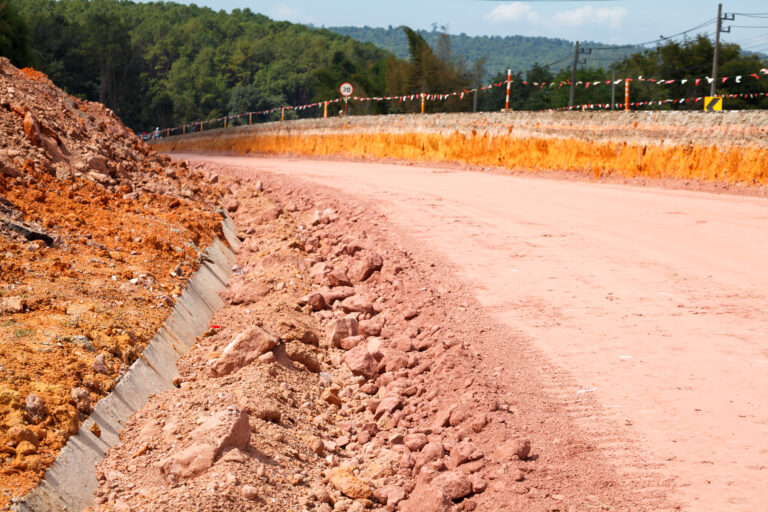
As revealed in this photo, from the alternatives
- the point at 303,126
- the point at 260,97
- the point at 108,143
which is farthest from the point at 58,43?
the point at 108,143

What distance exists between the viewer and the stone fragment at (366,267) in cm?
802

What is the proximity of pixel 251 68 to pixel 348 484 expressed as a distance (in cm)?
9285

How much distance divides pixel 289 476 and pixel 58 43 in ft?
220

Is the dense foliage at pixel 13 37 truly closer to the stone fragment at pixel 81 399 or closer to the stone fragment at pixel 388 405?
the stone fragment at pixel 81 399

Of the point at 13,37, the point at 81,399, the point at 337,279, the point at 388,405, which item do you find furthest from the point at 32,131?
the point at 13,37

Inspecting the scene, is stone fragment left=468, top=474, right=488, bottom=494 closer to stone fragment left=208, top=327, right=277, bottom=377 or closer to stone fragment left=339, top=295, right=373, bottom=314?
stone fragment left=208, top=327, right=277, bottom=377

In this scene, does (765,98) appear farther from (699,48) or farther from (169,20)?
(169,20)

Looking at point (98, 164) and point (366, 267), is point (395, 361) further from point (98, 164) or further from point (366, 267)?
point (98, 164)

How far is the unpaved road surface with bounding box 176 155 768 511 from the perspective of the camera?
4070mm

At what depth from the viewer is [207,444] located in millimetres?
4203

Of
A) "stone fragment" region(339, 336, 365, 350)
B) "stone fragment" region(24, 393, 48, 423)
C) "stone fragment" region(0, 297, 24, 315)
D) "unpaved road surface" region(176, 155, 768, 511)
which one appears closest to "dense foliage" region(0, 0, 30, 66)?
"unpaved road surface" region(176, 155, 768, 511)

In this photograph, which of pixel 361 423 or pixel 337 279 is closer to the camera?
pixel 361 423

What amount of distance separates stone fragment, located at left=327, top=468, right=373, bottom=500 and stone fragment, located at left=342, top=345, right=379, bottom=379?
1.48 meters

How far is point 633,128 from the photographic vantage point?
14.8 meters
